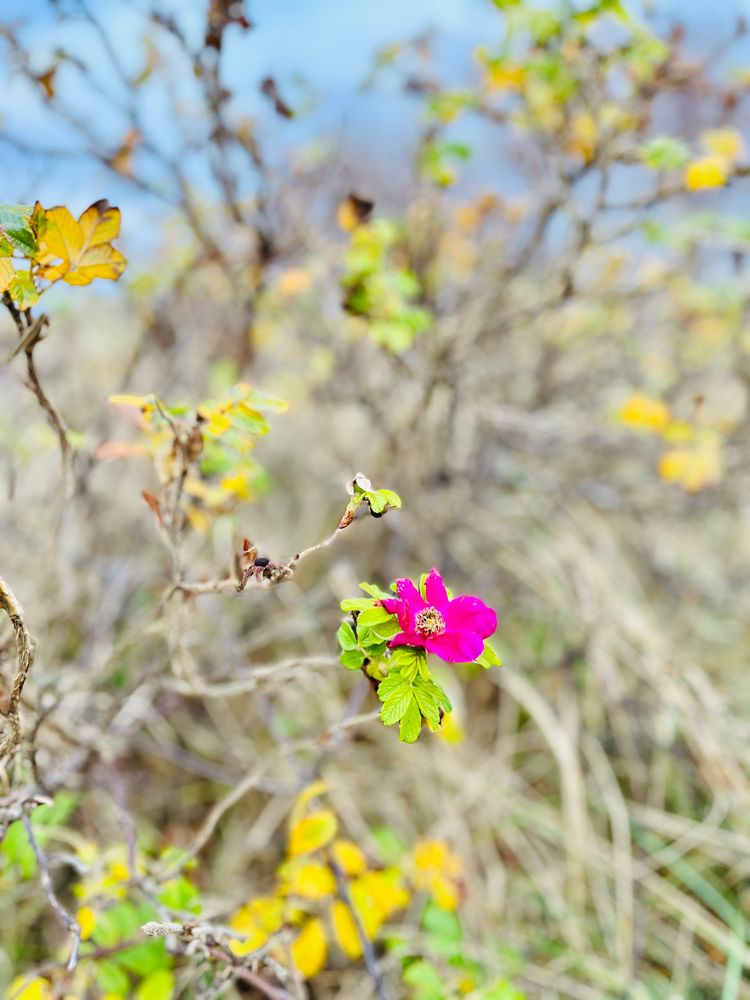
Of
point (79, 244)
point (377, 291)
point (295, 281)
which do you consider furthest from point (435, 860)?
point (295, 281)

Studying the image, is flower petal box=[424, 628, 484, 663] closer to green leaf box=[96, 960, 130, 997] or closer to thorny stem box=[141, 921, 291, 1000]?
thorny stem box=[141, 921, 291, 1000]

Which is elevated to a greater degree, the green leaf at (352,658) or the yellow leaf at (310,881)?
the green leaf at (352,658)

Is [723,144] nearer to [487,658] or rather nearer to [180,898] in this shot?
[487,658]

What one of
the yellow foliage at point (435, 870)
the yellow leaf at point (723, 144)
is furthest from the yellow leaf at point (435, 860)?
the yellow leaf at point (723, 144)

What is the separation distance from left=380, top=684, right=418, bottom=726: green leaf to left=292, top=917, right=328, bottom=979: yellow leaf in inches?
25.1

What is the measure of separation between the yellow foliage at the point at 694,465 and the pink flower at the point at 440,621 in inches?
47.7

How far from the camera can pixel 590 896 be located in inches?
54.7

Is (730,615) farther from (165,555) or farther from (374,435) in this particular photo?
(165,555)

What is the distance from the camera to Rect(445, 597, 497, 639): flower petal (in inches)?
23.8

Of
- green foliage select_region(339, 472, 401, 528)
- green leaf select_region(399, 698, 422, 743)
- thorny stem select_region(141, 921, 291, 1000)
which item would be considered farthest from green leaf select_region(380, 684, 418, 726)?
thorny stem select_region(141, 921, 291, 1000)

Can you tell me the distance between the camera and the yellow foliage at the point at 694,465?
1.64 m

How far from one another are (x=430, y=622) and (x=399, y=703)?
0.07 meters

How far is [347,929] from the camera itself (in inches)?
41.1

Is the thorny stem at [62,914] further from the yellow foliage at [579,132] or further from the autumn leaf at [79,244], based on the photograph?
the yellow foliage at [579,132]
